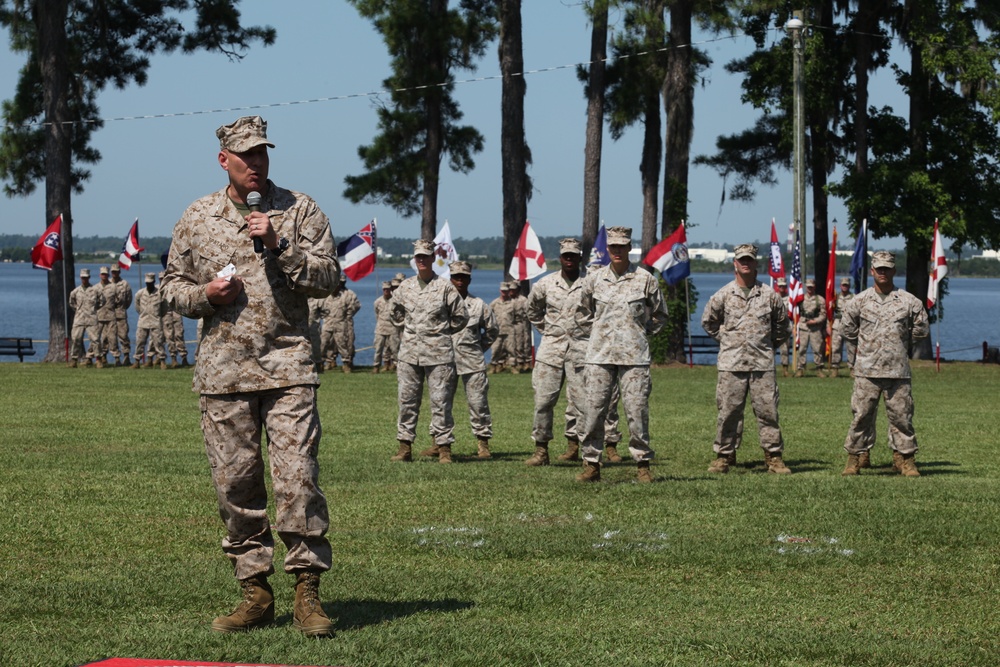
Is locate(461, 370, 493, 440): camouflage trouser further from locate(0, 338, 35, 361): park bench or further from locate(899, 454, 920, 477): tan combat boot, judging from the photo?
locate(0, 338, 35, 361): park bench

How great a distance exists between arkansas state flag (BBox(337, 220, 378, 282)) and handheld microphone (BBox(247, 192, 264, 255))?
2536 cm

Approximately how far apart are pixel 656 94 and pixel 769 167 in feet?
21.8

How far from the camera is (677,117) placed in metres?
36.3

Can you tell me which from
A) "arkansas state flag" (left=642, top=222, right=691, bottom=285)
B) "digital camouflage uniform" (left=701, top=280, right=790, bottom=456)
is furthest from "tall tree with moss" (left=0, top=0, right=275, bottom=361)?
"digital camouflage uniform" (left=701, top=280, right=790, bottom=456)

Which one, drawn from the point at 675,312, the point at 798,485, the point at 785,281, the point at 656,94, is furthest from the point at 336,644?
the point at 656,94

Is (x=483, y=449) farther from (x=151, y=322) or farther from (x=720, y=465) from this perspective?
(x=151, y=322)

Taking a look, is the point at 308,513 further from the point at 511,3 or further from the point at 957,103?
the point at 957,103

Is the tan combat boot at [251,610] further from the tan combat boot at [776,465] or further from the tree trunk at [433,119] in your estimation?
the tree trunk at [433,119]

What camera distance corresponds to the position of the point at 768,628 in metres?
7.41

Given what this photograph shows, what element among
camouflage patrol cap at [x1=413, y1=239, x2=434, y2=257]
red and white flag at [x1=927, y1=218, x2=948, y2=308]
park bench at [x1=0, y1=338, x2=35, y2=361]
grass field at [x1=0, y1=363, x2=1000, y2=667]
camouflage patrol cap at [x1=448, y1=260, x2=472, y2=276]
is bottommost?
grass field at [x1=0, y1=363, x2=1000, y2=667]

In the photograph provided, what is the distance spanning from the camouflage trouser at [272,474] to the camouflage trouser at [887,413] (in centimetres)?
862

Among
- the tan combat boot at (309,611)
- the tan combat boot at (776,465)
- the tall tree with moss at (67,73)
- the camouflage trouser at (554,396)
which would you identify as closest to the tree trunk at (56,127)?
the tall tree with moss at (67,73)

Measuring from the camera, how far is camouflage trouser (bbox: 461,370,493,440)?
16.5m

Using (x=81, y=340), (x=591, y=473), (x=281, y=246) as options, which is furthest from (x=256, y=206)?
(x=81, y=340)
